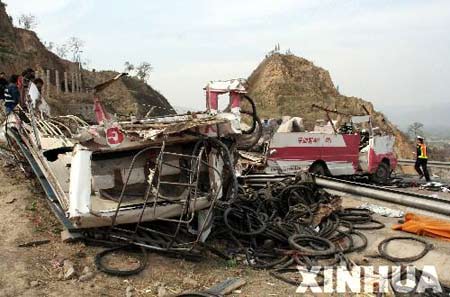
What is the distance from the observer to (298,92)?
39.8 m

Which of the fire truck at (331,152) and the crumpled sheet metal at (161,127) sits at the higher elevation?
the crumpled sheet metal at (161,127)

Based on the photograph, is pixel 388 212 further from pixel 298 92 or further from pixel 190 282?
pixel 298 92

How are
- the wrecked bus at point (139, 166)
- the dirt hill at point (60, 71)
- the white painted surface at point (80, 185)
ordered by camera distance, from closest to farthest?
1. the white painted surface at point (80, 185)
2. the wrecked bus at point (139, 166)
3. the dirt hill at point (60, 71)

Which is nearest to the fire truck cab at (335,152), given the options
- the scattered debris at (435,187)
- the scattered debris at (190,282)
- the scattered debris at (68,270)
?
the scattered debris at (435,187)

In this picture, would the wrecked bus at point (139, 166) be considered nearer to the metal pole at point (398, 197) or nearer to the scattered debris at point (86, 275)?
the scattered debris at point (86, 275)

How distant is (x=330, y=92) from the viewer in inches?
1628

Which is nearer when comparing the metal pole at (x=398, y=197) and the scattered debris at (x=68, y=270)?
the scattered debris at (x=68, y=270)

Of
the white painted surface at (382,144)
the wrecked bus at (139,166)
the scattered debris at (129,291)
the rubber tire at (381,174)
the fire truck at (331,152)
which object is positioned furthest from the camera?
the rubber tire at (381,174)

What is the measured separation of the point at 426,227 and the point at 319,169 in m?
5.09

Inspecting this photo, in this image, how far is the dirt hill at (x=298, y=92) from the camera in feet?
121

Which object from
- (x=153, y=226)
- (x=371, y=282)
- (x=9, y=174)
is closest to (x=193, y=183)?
(x=153, y=226)

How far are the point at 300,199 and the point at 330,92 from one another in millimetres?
33481

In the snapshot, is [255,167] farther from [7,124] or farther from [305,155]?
[7,124]

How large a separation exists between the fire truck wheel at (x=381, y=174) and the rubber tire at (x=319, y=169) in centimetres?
363
